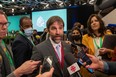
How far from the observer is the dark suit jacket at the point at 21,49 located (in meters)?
3.29

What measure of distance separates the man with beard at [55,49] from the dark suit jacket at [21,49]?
40.0 inches

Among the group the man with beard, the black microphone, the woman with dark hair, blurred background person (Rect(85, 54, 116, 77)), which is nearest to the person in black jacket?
blurred background person (Rect(85, 54, 116, 77))

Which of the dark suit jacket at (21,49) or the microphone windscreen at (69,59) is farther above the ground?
the microphone windscreen at (69,59)

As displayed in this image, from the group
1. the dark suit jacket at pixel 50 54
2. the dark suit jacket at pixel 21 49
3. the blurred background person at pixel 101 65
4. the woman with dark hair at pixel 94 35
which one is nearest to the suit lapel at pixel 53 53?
the dark suit jacket at pixel 50 54

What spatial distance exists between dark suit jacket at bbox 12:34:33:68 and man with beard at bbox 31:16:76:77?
1016 millimetres

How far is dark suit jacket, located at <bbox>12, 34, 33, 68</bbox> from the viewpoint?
3291 millimetres

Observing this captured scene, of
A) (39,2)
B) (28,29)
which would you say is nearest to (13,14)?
(39,2)

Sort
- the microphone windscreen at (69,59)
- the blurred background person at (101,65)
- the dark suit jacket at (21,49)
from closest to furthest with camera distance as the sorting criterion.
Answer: the blurred background person at (101,65) → the microphone windscreen at (69,59) → the dark suit jacket at (21,49)

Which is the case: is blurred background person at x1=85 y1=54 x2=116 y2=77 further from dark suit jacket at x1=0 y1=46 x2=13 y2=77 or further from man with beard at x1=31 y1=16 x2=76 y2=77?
dark suit jacket at x1=0 y1=46 x2=13 y2=77

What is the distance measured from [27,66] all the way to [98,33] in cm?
233

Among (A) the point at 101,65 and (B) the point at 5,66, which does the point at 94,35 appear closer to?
(A) the point at 101,65

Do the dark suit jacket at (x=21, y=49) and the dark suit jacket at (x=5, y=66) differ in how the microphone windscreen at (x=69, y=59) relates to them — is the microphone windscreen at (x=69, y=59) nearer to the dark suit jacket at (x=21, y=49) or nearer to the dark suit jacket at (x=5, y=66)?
the dark suit jacket at (x=5, y=66)

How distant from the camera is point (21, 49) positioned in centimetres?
333

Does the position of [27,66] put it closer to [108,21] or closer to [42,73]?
[42,73]
